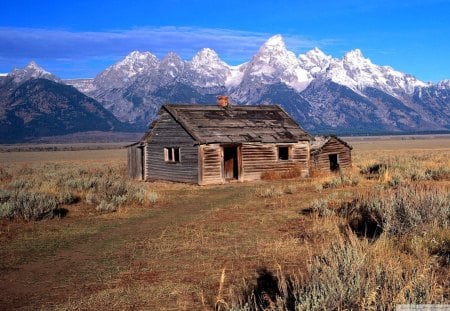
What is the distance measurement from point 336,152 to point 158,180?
420 inches

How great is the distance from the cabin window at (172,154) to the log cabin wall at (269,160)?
11.8ft

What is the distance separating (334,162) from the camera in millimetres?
30969

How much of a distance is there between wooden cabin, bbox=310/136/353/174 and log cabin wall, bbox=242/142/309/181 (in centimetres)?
66

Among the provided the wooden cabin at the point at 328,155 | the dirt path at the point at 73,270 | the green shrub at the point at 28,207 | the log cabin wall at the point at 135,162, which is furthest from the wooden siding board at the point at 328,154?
the green shrub at the point at 28,207

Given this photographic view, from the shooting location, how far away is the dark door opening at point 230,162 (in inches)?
1136

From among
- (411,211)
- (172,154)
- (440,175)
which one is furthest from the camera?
(172,154)

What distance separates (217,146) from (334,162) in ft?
28.0

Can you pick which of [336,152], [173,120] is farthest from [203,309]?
[336,152]

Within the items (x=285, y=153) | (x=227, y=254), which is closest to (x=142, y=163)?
(x=285, y=153)

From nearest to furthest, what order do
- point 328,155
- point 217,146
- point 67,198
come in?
point 67,198
point 217,146
point 328,155

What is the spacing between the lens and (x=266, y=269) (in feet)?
27.1

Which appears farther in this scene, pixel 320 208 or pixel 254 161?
pixel 254 161

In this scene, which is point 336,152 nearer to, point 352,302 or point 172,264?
point 172,264

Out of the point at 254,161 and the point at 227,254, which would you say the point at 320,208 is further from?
the point at 254,161
